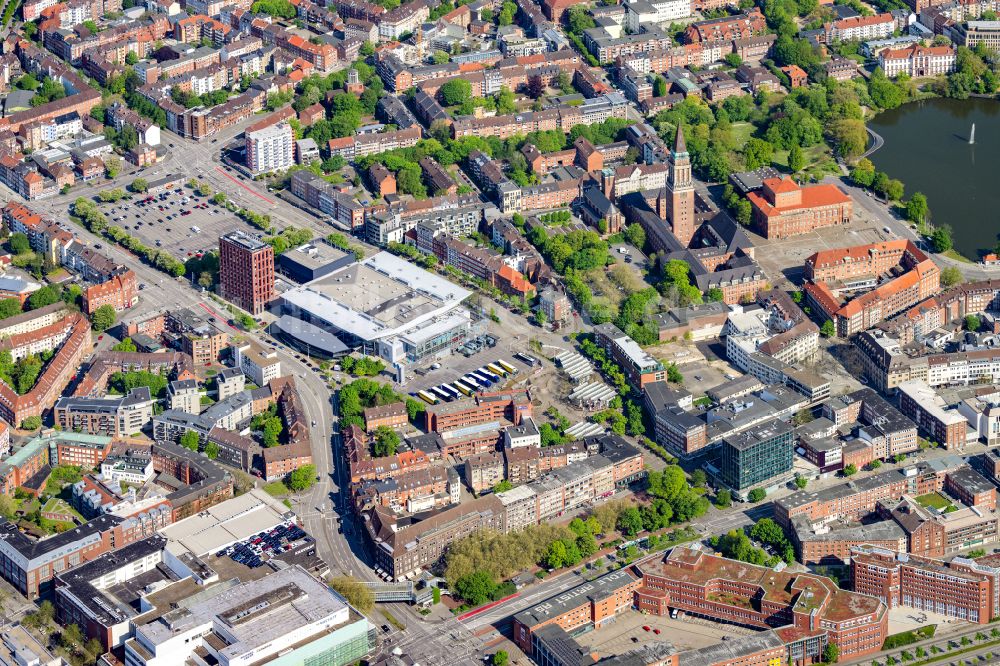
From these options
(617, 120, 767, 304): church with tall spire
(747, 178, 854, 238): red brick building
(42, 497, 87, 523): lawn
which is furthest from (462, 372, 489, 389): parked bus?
(747, 178, 854, 238): red brick building

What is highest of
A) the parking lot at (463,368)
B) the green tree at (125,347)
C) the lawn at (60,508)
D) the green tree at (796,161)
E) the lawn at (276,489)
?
the green tree at (796,161)

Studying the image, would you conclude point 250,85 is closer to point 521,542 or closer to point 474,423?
point 474,423

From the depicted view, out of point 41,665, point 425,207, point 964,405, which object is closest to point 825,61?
point 425,207

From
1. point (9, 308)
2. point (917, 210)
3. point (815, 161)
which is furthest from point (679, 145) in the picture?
point (9, 308)

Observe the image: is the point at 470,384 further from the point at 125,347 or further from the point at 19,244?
the point at 19,244

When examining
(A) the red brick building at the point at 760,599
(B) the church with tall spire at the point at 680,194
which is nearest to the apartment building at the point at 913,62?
(B) the church with tall spire at the point at 680,194

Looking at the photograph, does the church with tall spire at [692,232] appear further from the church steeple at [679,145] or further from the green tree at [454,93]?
the green tree at [454,93]

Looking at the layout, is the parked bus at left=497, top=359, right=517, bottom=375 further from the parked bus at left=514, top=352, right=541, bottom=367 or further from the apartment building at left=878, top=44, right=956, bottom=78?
the apartment building at left=878, top=44, right=956, bottom=78
